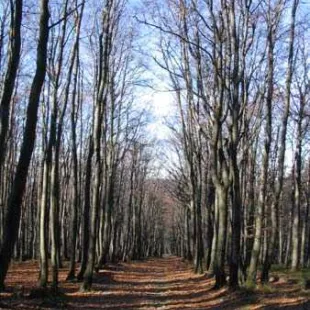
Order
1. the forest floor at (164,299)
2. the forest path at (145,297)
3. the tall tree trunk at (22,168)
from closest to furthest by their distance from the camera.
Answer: the tall tree trunk at (22,168), the forest floor at (164,299), the forest path at (145,297)

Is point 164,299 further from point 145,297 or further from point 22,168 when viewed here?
point 22,168

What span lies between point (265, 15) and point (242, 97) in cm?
282

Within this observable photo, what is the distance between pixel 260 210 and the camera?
53.4ft

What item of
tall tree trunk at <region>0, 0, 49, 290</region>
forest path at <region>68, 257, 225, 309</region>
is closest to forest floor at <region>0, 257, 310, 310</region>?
forest path at <region>68, 257, 225, 309</region>

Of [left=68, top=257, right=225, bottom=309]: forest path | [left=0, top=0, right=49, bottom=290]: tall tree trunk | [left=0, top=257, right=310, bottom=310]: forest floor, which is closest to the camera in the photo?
[left=0, top=0, right=49, bottom=290]: tall tree trunk

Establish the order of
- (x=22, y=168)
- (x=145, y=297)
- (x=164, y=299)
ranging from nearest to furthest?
(x=22, y=168) < (x=164, y=299) < (x=145, y=297)

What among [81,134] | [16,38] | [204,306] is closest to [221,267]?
[204,306]

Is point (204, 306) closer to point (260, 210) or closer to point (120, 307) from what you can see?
point (120, 307)

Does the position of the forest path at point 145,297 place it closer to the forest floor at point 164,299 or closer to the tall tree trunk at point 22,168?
the forest floor at point 164,299

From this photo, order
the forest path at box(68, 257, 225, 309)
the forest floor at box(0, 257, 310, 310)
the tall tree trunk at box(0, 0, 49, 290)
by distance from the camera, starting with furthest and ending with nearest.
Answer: the forest path at box(68, 257, 225, 309)
the forest floor at box(0, 257, 310, 310)
the tall tree trunk at box(0, 0, 49, 290)

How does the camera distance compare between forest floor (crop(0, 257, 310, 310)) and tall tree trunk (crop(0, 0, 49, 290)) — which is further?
forest floor (crop(0, 257, 310, 310))

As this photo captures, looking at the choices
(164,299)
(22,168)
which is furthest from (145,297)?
(22,168)

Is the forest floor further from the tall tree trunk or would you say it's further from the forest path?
the tall tree trunk

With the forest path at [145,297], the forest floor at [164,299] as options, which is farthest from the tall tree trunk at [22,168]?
the forest path at [145,297]
